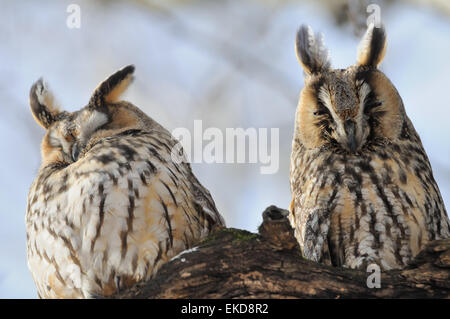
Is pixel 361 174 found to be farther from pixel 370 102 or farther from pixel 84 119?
pixel 84 119

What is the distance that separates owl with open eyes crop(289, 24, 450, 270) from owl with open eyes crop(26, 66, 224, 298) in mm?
611

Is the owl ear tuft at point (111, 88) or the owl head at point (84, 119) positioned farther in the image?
the owl ear tuft at point (111, 88)

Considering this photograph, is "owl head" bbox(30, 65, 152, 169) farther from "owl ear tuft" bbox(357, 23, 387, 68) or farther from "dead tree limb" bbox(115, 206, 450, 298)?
"owl ear tuft" bbox(357, 23, 387, 68)

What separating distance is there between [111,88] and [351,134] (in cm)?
143

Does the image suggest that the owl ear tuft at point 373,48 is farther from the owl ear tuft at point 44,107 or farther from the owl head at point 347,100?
the owl ear tuft at point 44,107

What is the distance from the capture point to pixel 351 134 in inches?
128

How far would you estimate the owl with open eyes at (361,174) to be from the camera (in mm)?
3242

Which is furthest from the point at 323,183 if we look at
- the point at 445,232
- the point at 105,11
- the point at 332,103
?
the point at 105,11

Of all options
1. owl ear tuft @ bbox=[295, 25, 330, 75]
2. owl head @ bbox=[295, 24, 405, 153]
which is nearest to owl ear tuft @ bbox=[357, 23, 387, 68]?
owl head @ bbox=[295, 24, 405, 153]

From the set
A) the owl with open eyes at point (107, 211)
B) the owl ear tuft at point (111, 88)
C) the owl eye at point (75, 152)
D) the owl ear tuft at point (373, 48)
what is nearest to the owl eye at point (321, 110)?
the owl ear tuft at point (373, 48)

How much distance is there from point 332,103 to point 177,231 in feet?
3.60

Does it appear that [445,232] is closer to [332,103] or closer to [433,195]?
[433,195]

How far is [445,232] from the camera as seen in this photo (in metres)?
3.41
